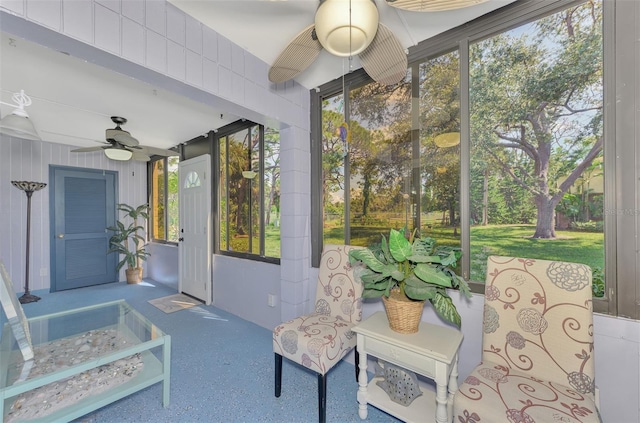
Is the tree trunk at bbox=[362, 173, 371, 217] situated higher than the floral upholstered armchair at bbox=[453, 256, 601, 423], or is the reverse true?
the tree trunk at bbox=[362, 173, 371, 217]

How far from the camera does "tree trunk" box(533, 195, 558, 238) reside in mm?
1343

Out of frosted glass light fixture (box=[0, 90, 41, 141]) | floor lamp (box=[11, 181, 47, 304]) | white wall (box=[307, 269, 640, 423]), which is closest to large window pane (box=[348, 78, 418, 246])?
white wall (box=[307, 269, 640, 423])

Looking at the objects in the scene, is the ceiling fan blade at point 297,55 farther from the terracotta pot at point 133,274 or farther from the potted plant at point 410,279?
the terracotta pot at point 133,274

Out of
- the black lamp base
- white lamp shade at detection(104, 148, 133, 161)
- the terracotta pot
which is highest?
white lamp shade at detection(104, 148, 133, 161)

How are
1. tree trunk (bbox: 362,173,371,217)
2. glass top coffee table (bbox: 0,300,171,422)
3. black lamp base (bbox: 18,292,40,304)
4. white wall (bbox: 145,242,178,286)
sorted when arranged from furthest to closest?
white wall (bbox: 145,242,178,286) → black lamp base (bbox: 18,292,40,304) → tree trunk (bbox: 362,173,371,217) → glass top coffee table (bbox: 0,300,171,422)

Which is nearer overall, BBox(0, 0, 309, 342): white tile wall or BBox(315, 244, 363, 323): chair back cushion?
BBox(0, 0, 309, 342): white tile wall

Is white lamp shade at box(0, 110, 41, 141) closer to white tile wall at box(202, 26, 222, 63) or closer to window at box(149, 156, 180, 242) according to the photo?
white tile wall at box(202, 26, 222, 63)

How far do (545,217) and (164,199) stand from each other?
16.9 ft

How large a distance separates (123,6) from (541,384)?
105 inches

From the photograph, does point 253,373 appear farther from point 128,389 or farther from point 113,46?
point 113,46

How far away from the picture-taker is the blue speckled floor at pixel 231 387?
1509 mm

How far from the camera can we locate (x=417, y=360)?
1.22m

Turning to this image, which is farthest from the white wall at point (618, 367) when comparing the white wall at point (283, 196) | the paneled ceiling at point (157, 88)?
the paneled ceiling at point (157, 88)

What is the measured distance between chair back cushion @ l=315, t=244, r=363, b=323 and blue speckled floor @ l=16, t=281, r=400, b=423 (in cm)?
51
